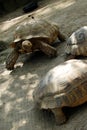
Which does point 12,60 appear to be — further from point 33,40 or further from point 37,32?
point 37,32

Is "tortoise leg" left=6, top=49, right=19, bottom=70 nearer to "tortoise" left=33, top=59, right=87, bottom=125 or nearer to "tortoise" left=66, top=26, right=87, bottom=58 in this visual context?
"tortoise" left=66, top=26, right=87, bottom=58

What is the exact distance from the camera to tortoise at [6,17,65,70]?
19.7ft

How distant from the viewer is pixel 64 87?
4.00 metres

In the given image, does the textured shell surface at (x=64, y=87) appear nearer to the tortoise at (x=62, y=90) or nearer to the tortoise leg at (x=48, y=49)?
the tortoise at (x=62, y=90)

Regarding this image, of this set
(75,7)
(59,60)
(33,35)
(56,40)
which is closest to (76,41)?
(59,60)

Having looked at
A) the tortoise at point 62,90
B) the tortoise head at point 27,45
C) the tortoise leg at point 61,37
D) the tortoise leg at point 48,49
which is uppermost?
the tortoise at point 62,90

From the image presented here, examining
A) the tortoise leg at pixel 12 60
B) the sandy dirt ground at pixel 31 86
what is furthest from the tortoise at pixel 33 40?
the sandy dirt ground at pixel 31 86

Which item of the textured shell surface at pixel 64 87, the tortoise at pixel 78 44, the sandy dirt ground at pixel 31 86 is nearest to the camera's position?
the textured shell surface at pixel 64 87

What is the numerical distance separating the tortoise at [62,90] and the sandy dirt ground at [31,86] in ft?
0.55

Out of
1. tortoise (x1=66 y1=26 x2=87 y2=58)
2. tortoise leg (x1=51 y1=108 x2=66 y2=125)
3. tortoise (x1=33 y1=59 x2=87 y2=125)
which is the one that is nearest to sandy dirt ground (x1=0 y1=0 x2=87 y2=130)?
tortoise leg (x1=51 y1=108 x2=66 y2=125)

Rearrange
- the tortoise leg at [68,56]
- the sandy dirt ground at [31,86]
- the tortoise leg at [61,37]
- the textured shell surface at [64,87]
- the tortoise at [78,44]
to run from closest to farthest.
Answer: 1. the textured shell surface at [64,87]
2. the sandy dirt ground at [31,86]
3. the tortoise at [78,44]
4. the tortoise leg at [68,56]
5. the tortoise leg at [61,37]

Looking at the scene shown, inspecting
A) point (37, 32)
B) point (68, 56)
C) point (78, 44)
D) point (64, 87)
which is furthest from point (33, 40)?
point (64, 87)

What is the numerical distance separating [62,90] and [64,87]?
0.14 feet

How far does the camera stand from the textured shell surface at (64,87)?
13.0 feet
